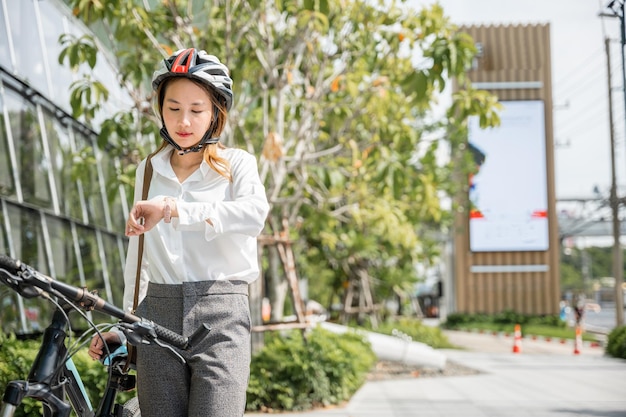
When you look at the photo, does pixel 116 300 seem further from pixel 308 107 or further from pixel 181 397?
pixel 181 397

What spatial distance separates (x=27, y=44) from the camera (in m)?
11.4

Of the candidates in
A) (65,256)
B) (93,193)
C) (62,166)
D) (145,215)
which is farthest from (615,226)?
(145,215)

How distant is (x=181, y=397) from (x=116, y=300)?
11876mm

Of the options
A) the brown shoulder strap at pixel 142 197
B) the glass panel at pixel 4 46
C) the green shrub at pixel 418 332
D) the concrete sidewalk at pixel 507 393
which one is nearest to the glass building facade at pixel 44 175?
the glass panel at pixel 4 46

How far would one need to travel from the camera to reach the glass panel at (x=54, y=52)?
1238 cm

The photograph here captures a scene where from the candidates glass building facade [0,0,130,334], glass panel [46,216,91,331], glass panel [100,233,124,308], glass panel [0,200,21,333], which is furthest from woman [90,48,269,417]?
glass panel [100,233,124,308]

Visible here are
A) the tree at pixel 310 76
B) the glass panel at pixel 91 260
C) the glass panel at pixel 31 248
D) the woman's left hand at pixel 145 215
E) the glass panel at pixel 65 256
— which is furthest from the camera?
the glass panel at pixel 91 260

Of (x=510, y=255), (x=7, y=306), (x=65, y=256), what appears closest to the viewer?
(x=7, y=306)

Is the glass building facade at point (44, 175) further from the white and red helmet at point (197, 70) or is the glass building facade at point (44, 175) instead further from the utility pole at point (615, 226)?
the utility pole at point (615, 226)

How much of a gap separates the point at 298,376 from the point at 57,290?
7.05 metres

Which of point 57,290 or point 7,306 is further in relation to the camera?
point 7,306

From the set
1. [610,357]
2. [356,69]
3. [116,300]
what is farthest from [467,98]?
[610,357]

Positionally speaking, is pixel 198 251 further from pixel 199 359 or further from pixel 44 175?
pixel 44 175

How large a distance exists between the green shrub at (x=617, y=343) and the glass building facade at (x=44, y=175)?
367 inches
